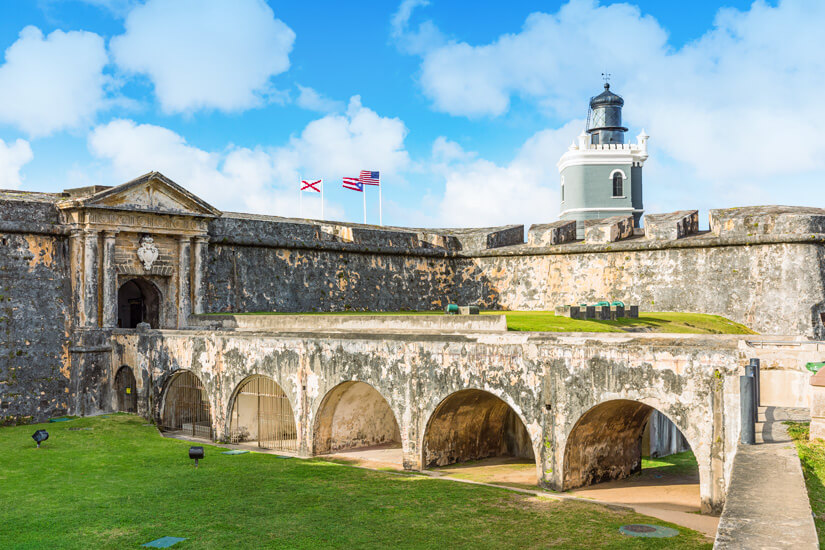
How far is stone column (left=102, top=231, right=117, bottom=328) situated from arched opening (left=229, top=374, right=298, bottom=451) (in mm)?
6331

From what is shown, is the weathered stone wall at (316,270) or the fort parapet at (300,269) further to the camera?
the weathered stone wall at (316,270)

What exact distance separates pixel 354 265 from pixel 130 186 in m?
9.43

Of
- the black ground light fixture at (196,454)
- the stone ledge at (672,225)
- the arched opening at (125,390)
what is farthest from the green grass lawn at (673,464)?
the arched opening at (125,390)

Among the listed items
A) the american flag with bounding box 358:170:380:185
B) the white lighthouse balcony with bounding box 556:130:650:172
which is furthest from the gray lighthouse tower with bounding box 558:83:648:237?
the american flag with bounding box 358:170:380:185

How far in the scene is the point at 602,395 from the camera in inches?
565

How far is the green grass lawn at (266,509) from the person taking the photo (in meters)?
11.6

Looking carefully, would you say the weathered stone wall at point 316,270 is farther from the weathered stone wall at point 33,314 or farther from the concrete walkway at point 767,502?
the concrete walkway at point 767,502

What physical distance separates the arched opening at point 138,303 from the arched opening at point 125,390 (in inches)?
111

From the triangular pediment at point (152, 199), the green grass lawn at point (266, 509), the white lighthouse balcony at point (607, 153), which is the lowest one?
the green grass lawn at point (266, 509)

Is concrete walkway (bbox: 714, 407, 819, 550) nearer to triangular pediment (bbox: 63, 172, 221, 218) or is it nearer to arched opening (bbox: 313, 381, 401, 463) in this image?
arched opening (bbox: 313, 381, 401, 463)

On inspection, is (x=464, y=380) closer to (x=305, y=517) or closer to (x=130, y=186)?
(x=305, y=517)

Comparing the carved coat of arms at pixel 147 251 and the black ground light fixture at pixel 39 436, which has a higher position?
the carved coat of arms at pixel 147 251

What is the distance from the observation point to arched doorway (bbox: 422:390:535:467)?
1706cm

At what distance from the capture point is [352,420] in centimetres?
1964
